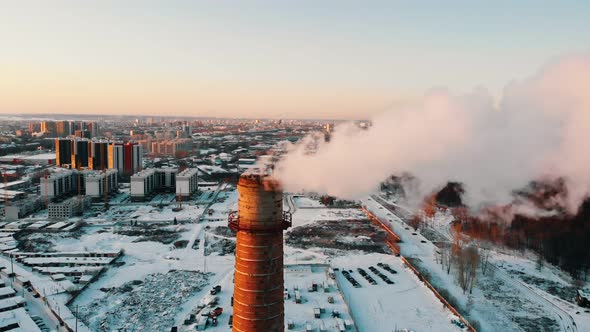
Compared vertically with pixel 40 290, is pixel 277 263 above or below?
above

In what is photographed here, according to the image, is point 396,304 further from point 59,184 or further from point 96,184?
point 59,184

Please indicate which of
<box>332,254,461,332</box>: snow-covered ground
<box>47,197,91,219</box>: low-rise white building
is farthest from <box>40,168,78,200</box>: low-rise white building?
<box>332,254,461,332</box>: snow-covered ground

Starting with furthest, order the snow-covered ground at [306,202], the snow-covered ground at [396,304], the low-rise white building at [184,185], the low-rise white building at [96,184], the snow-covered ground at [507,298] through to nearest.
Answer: the low-rise white building at [184,185] → the low-rise white building at [96,184] → the snow-covered ground at [306,202] → the snow-covered ground at [507,298] → the snow-covered ground at [396,304]

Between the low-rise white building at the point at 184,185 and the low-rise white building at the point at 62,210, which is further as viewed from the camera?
the low-rise white building at the point at 184,185

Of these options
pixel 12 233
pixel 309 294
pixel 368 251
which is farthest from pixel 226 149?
pixel 309 294

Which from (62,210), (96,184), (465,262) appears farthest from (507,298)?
(96,184)

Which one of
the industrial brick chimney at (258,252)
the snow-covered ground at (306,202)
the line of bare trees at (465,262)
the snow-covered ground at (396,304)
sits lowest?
the snow-covered ground at (306,202)

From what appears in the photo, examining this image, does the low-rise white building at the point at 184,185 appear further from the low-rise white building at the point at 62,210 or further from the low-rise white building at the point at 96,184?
the low-rise white building at the point at 62,210

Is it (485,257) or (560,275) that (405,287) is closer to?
(485,257)

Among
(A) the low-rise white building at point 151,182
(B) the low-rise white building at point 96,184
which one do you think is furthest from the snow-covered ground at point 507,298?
(B) the low-rise white building at point 96,184
